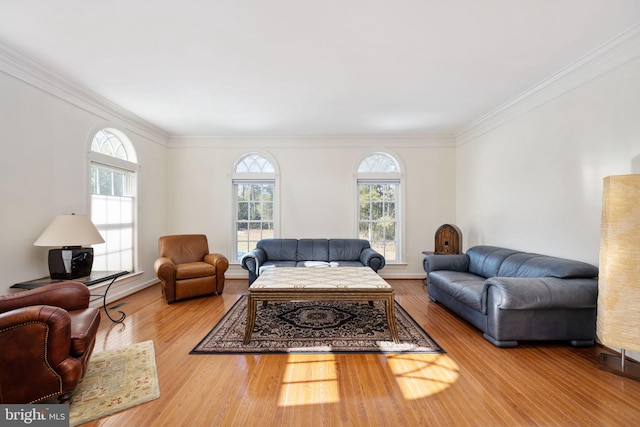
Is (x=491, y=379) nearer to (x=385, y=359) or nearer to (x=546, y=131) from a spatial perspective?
(x=385, y=359)

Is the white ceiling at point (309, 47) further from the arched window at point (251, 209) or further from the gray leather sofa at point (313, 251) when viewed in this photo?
the gray leather sofa at point (313, 251)

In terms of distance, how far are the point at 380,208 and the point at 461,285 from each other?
267 centimetres

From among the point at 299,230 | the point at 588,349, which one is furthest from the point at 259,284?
the point at 588,349

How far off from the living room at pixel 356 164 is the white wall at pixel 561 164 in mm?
14

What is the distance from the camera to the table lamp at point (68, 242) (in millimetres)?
2898

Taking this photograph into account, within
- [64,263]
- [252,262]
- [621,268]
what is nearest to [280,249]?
[252,262]

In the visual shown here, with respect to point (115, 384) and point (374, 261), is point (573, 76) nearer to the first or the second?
point (374, 261)

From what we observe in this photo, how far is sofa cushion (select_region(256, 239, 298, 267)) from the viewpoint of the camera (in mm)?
5160

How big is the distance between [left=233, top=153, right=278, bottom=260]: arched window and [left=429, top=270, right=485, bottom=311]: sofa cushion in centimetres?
321

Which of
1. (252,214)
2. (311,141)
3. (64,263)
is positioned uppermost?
(311,141)

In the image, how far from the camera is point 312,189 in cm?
571

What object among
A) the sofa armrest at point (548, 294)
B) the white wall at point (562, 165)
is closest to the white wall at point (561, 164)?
the white wall at point (562, 165)

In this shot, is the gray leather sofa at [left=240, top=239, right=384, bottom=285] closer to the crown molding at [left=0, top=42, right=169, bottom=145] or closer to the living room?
the living room

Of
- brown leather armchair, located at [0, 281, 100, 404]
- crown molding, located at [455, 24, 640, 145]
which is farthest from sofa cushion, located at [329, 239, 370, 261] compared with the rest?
brown leather armchair, located at [0, 281, 100, 404]
